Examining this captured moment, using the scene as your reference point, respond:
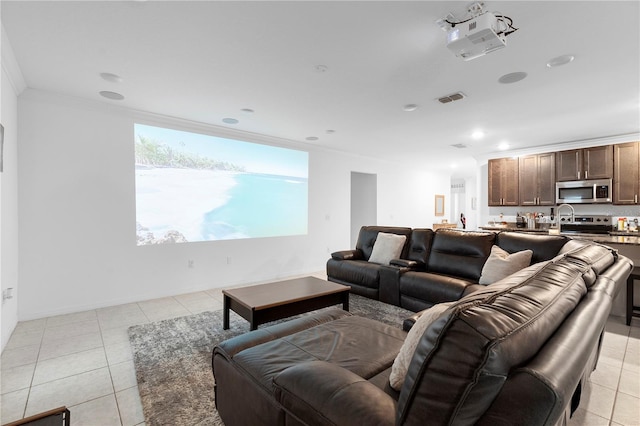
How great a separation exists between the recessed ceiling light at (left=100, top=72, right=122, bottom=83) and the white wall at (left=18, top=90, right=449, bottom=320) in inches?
36.3

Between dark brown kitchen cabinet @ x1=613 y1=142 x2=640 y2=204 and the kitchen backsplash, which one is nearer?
dark brown kitchen cabinet @ x1=613 y1=142 x2=640 y2=204

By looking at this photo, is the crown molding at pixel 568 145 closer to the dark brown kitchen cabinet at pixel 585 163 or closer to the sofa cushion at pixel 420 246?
the dark brown kitchen cabinet at pixel 585 163

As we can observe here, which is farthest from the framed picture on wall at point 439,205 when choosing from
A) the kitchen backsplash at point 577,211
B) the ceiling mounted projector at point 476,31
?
the ceiling mounted projector at point 476,31

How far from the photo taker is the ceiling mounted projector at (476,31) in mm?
1917

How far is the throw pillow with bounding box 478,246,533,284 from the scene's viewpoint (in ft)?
9.88

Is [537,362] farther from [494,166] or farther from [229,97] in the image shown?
[494,166]

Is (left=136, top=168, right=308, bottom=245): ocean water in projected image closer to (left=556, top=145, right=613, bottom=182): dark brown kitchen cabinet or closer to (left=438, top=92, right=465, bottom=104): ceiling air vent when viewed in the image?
(left=438, top=92, right=465, bottom=104): ceiling air vent

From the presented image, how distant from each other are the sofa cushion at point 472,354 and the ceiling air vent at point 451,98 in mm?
3130

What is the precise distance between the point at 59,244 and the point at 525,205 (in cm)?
784

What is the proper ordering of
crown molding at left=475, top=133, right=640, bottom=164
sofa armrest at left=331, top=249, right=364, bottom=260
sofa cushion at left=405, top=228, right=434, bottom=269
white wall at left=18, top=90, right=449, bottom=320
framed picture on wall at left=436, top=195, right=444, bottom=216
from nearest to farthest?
white wall at left=18, top=90, right=449, bottom=320 → sofa cushion at left=405, top=228, right=434, bottom=269 → sofa armrest at left=331, top=249, right=364, bottom=260 → crown molding at left=475, top=133, right=640, bottom=164 → framed picture on wall at left=436, top=195, right=444, bottom=216

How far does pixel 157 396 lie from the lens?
→ 6.40ft

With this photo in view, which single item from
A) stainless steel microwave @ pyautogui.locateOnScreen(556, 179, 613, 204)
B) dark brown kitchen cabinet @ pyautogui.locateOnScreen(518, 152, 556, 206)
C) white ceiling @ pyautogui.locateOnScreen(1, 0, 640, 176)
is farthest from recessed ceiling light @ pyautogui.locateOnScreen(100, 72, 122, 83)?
stainless steel microwave @ pyautogui.locateOnScreen(556, 179, 613, 204)

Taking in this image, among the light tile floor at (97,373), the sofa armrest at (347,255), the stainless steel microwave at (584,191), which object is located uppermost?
the stainless steel microwave at (584,191)

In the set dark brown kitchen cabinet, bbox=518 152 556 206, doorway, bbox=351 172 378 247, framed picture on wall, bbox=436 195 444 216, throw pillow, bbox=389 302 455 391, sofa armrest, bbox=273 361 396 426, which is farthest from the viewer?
framed picture on wall, bbox=436 195 444 216
